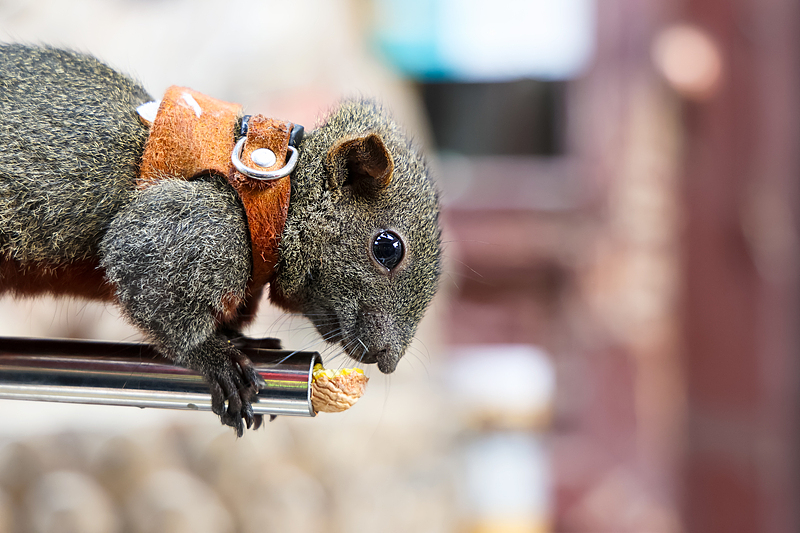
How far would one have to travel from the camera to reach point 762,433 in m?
2.89

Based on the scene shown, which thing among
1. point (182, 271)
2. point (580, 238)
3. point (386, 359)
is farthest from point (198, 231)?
point (580, 238)

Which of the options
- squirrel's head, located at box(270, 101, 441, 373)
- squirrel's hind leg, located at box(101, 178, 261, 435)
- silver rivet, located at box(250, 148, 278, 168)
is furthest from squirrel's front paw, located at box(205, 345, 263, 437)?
silver rivet, located at box(250, 148, 278, 168)

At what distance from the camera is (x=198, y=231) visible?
2.99 ft

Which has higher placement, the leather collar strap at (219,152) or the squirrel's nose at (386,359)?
the leather collar strap at (219,152)

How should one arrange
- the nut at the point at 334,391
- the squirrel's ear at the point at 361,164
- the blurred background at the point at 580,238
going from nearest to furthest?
1. the nut at the point at 334,391
2. the squirrel's ear at the point at 361,164
3. the blurred background at the point at 580,238

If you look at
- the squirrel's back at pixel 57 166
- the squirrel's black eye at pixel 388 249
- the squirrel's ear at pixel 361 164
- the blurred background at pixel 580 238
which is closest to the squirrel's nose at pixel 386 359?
the squirrel's black eye at pixel 388 249

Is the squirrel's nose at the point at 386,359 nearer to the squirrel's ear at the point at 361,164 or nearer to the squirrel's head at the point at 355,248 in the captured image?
the squirrel's head at the point at 355,248

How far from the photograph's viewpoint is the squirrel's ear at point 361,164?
948mm

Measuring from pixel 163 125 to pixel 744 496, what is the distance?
3.07 metres

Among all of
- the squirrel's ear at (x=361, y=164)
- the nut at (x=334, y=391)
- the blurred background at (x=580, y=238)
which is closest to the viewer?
the nut at (x=334, y=391)

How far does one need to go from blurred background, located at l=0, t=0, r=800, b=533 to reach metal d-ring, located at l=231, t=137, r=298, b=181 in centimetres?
173

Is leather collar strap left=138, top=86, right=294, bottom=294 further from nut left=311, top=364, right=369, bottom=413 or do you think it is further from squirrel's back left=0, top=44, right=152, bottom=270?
nut left=311, top=364, right=369, bottom=413

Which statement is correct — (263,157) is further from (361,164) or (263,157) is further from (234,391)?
(234,391)

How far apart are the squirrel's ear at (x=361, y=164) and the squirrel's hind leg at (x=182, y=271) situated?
0.16 meters
